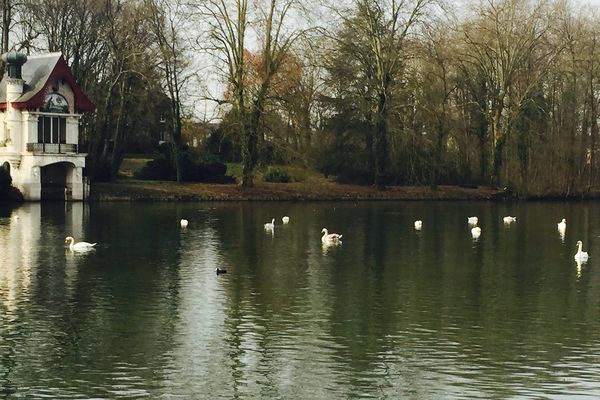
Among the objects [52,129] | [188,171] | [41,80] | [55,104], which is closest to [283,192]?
[188,171]

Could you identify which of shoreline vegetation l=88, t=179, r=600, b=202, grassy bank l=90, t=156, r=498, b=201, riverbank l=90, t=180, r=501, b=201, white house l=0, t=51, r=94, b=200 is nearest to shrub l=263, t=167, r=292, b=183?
grassy bank l=90, t=156, r=498, b=201

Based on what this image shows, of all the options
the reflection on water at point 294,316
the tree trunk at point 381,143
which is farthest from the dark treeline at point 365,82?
the reflection on water at point 294,316

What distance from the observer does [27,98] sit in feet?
236

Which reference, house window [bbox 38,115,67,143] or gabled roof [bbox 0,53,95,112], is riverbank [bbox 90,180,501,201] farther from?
gabled roof [bbox 0,53,95,112]

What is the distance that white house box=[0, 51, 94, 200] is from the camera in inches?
2813

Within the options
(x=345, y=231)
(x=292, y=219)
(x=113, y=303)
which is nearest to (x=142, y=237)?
(x=345, y=231)

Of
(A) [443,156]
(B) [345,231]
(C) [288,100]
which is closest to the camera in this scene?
(B) [345,231]

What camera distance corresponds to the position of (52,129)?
242 ft

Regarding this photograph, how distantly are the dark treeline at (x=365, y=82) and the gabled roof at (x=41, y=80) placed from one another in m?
3.72

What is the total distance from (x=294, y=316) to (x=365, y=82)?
195 feet

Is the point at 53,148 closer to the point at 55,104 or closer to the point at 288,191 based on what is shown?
the point at 55,104

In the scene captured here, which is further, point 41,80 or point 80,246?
point 41,80

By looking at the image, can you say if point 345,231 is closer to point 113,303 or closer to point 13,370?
point 113,303

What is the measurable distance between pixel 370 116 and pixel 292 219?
26.5 meters
